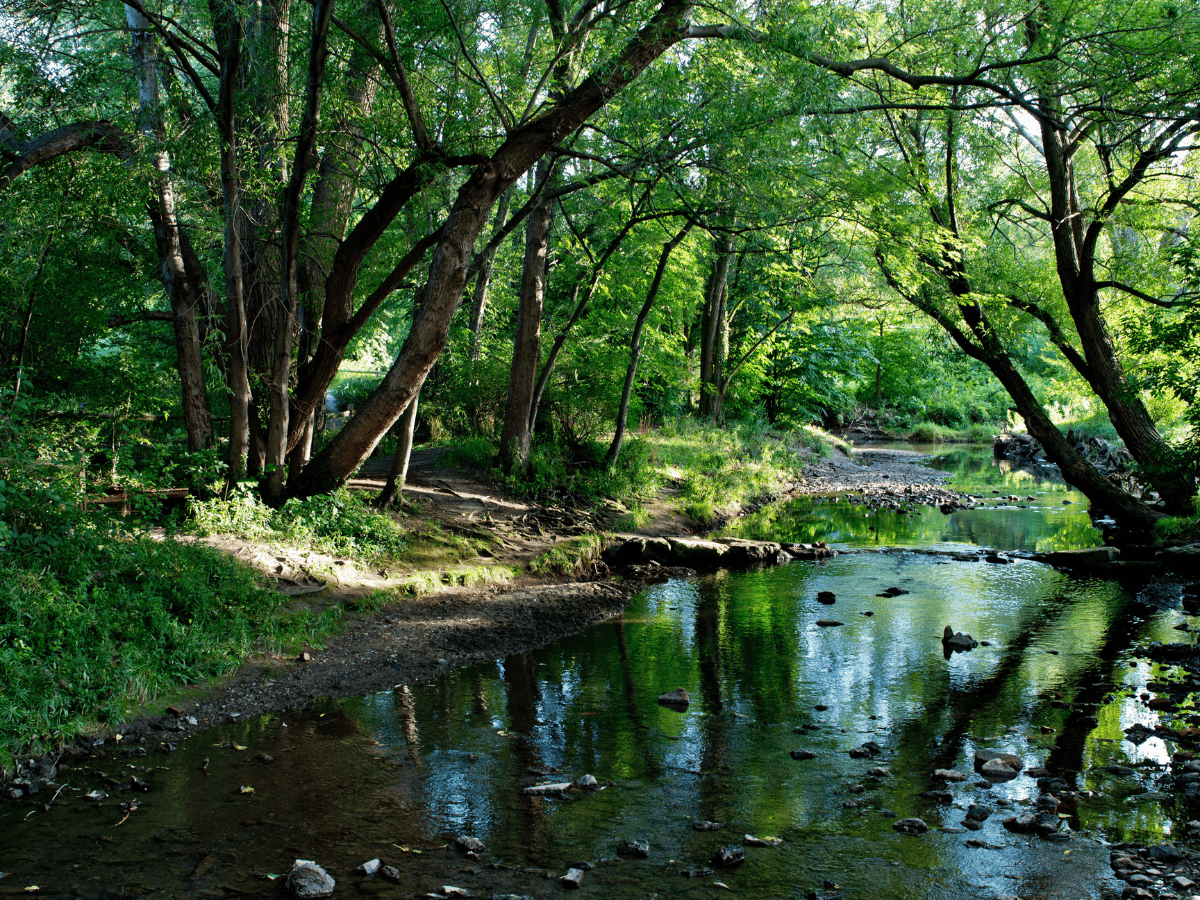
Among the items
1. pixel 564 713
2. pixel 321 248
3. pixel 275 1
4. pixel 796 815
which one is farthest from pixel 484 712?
pixel 275 1

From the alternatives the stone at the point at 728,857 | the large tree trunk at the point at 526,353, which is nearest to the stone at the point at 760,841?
the stone at the point at 728,857

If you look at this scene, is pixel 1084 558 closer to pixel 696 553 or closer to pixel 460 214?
pixel 696 553

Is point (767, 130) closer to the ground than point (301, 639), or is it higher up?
higher up

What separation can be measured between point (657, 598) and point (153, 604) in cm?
Result: 643

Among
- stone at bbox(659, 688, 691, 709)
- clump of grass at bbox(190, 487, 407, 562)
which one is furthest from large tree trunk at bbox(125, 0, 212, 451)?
stone at bbox(659, 688, 691, 709)

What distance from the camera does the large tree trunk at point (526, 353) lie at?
576 inches

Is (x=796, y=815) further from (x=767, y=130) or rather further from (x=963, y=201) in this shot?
(x=963, y=201)

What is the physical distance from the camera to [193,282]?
10430 millimetres

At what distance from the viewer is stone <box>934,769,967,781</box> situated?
560cm

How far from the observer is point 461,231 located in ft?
31.7

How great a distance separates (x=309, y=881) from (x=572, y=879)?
1.33 meters

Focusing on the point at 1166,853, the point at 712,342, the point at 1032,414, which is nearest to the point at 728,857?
the point at 1166,853

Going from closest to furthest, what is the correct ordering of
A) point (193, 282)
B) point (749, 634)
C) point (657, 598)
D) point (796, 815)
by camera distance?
point (796, 815) < point (749, 634) < point (193, 282) < point (657, 598)

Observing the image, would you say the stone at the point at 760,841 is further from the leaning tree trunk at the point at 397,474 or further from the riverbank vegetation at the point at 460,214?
the leaning tree trunk at the point at 397,474
